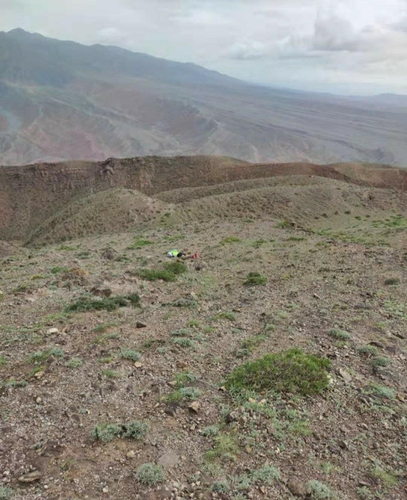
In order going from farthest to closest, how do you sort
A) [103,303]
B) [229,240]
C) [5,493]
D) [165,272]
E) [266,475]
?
1. [229,240]
2. [165,272]
3. [103,303]
4. [266,475]
5. [5,493]

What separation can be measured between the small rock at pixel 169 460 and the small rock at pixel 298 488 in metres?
1.63

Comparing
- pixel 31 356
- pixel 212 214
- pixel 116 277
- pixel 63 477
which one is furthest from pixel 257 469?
pixel 212 214

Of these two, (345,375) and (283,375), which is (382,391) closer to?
(345,375)

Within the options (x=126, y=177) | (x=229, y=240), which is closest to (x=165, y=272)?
(x=229, y=240)

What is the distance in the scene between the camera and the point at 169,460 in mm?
6453

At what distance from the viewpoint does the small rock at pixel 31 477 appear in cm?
593

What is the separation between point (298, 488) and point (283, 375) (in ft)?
8.44

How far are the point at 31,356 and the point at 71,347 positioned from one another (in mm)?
884

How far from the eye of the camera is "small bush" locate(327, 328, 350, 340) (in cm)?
1060

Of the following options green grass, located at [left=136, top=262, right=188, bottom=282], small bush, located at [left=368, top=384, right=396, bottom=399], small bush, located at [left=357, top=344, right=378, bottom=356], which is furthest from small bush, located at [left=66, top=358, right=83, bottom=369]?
green grass, located at [left=136, top=262, right=188, bottom=282]

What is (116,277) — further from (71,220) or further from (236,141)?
(236,141)

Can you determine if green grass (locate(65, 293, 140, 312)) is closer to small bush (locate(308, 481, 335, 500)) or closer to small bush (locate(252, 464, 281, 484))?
small bush (locate(252, 464, 281, 484))

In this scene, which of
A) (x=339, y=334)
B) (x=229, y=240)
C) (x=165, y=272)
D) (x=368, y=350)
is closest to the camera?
(x=368, y=350)

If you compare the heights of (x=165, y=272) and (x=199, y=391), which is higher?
(x=199, y=391)
